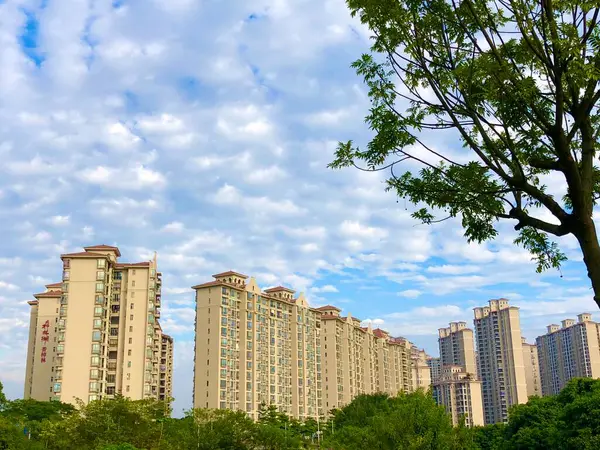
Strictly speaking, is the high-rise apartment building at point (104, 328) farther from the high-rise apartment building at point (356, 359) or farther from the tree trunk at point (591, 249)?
the tree trunk at point (591, 249)

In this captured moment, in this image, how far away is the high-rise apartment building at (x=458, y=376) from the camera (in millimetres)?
118375

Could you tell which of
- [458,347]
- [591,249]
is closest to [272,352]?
[591,249]

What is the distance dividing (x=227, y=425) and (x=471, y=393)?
3805 inches

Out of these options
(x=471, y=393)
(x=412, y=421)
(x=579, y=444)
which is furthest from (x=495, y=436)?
(x=471, y=393)

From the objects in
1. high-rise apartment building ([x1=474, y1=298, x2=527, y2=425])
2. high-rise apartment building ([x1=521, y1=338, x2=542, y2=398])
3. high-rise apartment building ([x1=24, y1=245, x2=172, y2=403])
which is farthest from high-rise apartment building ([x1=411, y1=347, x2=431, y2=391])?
high-rise apartment building ([x1=24, y1=245, x2=172, y2=403])

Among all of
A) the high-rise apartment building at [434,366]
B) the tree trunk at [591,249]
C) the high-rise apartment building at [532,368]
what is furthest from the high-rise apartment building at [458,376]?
the tree trunk at [591,249]

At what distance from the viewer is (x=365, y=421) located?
5728cm

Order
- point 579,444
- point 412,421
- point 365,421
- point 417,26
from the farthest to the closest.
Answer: point 365,421 → point 579,444 → point 412,421 → point 417,26

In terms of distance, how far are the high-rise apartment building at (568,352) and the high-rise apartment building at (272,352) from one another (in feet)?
145

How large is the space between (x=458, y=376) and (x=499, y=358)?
344 inches

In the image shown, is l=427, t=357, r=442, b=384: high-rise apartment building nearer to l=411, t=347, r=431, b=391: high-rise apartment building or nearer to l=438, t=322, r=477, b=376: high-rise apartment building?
l=438, t=322, r=477, b=376: high-rise apartment building

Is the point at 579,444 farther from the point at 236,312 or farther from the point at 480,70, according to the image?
the point at 236,312

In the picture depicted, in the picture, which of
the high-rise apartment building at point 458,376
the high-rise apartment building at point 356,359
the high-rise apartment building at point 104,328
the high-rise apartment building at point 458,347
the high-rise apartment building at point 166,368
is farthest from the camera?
the high-rise apartment building at point 458,347

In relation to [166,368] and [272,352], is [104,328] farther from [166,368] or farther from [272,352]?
[166,368]
